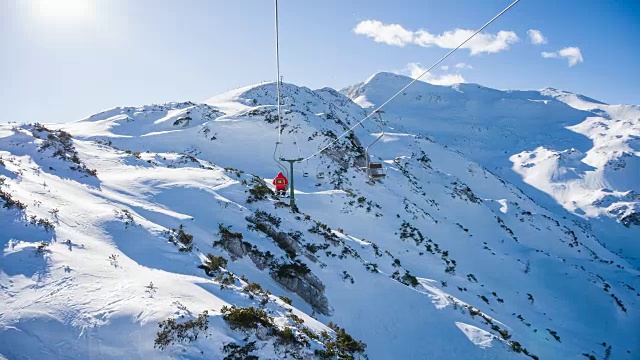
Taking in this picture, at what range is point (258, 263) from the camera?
17.6 m

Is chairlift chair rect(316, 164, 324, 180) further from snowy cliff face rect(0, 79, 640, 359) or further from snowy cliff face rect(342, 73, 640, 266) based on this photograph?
snowy cliff face rect(342, 73, 640, 266)

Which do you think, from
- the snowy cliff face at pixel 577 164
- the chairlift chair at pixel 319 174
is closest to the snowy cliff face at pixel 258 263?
the chairlift chair at pixel 319 174

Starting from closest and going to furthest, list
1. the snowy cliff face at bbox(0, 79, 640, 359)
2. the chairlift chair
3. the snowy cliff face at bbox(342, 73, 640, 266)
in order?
the snowy cliff face at bbox(0, 79, 640, 359), the chairlift chair, the snowy cliff face at bbox(342, 73, 640, 266)

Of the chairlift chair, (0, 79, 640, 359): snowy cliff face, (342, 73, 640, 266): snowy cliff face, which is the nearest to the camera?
(0, 79, 640, 359): snowy cliff face

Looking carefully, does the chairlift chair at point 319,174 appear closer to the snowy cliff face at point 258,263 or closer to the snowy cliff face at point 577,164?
the snowy cliff face at point 258,263

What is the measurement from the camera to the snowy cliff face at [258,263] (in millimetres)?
9039

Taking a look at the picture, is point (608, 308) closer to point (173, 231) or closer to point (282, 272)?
point (282, 272)

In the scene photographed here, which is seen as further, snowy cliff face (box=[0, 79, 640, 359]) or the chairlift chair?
the chairlift chair

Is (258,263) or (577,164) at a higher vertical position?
(258,263)

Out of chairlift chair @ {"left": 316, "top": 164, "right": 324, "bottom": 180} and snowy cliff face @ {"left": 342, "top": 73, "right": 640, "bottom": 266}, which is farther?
snowy cliff face @ {"left": 342, "top": 73, "right": 640, "bottom": 266}

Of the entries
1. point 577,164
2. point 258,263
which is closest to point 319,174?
point 258,263

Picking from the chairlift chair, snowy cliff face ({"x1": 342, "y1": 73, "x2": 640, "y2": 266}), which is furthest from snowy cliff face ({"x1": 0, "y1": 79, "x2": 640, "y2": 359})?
snowy cliff face ({"x1": 342, "y1": 73, "x2": 640, "y2": 266})

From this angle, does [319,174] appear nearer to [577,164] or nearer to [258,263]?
[258,263]

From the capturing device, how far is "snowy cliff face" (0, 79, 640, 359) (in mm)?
9039
